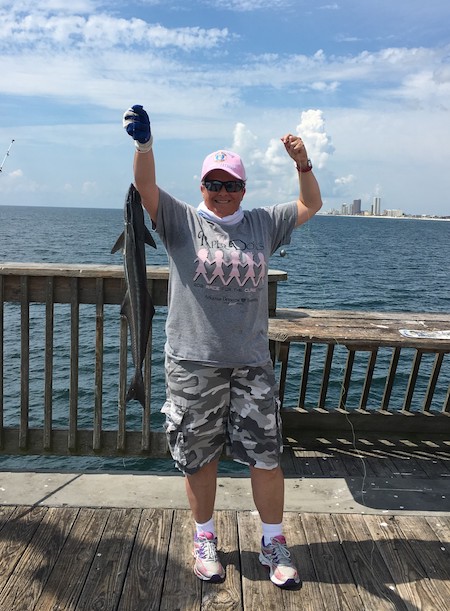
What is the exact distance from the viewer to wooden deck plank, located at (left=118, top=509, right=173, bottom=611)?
2531 millimetres

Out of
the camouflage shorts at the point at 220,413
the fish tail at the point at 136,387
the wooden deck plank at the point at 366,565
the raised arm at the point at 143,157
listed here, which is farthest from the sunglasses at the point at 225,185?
the wooden deck plank at the point at 366,565

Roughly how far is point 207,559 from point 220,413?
0.74 metres

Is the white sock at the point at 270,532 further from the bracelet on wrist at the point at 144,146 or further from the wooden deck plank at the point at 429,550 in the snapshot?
the bracelet on wrist at the point at 144,146

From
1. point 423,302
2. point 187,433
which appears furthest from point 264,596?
point 423,302

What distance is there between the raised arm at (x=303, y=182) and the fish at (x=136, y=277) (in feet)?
2.63

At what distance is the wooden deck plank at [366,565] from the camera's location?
2.60 meters

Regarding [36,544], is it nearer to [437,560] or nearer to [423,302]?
[437,560]

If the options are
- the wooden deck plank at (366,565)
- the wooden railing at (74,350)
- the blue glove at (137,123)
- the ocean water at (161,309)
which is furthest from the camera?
the ocean water at (161,309)

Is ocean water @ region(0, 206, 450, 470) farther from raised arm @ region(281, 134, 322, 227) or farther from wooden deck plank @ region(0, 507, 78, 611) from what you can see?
wooden deck plank @ region(0, 507, 78, 611)

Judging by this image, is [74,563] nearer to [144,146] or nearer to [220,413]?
[220,413]

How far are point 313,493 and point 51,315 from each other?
6.93ft

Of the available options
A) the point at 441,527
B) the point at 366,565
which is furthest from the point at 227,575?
the point at 441,527

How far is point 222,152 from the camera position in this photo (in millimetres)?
2648

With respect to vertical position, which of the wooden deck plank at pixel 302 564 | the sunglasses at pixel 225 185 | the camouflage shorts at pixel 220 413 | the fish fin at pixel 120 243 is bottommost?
the wooden deck plank at pixel 302 564
